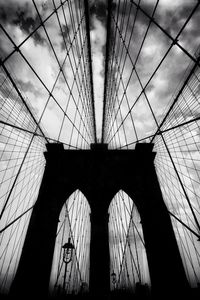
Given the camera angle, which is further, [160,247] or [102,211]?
[102,211]

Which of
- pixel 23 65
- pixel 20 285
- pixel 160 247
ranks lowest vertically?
pixel 20 285

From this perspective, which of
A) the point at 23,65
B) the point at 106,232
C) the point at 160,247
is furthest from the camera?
the point at 106,232

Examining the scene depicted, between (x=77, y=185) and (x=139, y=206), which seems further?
(x=77, y=185)

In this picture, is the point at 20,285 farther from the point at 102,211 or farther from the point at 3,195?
the point at 102,211

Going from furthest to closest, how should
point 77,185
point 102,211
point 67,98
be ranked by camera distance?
1. point 67,98
2. point 77,185
3. point 102,211

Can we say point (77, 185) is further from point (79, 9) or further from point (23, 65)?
point (79, 9)

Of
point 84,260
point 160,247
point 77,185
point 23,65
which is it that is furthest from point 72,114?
point 84,260

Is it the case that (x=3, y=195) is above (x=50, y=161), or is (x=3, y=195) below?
below

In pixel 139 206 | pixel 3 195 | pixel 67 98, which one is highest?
pixel 67 98

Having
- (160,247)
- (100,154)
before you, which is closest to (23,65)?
(100,154)

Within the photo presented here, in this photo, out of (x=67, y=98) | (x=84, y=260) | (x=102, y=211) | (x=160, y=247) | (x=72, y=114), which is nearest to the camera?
(x=160, y=247)
